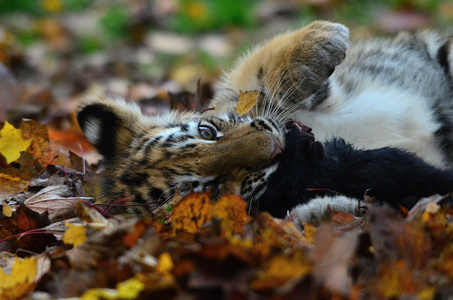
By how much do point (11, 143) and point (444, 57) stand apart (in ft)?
10.1

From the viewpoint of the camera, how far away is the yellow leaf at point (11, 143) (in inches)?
133

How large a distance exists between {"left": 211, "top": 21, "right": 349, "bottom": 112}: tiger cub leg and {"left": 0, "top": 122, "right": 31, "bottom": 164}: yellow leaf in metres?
1.22

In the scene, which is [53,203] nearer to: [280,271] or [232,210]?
[232,210]

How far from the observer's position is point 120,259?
6.43 feet

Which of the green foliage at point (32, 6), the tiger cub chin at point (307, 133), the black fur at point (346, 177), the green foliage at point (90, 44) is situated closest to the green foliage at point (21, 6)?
the green foliage at point (32, 6)

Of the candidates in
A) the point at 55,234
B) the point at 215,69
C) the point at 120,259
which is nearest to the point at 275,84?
the point at 55,234

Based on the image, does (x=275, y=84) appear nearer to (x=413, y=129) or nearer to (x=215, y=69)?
(x=413, y=129)

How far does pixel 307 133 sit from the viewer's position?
3012 mm

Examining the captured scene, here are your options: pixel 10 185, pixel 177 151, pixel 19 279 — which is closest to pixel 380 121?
pixel 177 151

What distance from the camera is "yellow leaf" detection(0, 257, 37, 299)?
2023 mm

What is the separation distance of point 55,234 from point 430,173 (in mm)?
1745

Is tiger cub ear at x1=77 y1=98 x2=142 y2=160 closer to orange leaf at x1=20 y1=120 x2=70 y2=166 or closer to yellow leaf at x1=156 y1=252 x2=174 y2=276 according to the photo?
orange leaf at x1=20 y1=120 x2=70 y2=166

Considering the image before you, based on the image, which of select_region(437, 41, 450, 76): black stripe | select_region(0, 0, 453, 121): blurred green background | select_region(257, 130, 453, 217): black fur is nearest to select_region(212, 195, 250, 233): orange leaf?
select_region(257, 130, 453, 217): black fur

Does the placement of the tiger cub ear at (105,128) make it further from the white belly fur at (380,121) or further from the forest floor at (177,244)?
the white belly fur at (380,121)
